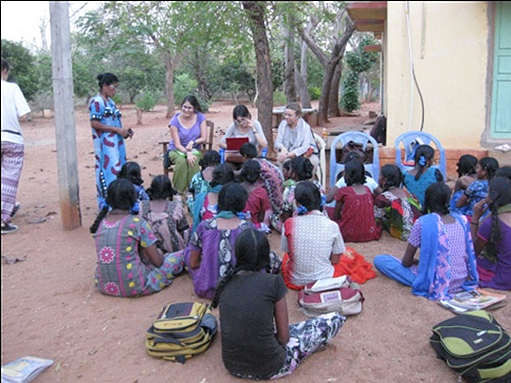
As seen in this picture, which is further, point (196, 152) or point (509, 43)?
point (509, 43)

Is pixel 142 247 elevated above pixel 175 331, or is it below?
above

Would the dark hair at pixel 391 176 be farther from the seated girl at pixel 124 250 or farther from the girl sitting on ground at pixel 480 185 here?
the seated girl at pixel 124 250

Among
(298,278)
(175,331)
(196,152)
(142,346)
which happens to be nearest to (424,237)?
(298,278)

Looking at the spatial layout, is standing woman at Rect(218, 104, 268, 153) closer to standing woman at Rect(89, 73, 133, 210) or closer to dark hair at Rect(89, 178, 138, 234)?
standing woman at Rect(89, 73, 133, 210)

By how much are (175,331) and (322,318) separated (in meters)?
0.88

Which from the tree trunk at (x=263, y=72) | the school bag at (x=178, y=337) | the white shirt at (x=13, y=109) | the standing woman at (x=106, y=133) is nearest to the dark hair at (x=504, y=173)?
the school bag at (x=178, y=337)

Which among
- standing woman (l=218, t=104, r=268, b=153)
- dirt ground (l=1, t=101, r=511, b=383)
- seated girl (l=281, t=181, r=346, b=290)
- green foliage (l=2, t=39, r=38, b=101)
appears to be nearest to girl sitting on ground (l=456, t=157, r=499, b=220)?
dirt ground (l=1, t=101, r=511, b=383)

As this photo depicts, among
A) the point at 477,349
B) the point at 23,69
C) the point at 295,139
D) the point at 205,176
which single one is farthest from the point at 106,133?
the point at 23,69

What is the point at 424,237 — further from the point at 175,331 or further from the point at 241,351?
the point at 175,331

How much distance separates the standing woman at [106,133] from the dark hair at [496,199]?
3.67 m

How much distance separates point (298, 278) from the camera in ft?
12.6

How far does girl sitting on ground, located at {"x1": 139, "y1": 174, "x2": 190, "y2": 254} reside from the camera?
427cm

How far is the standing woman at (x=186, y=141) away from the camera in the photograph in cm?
615

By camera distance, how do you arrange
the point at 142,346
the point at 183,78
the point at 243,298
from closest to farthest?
the point at 243,298, the point at 142,346, the point at 183,78
